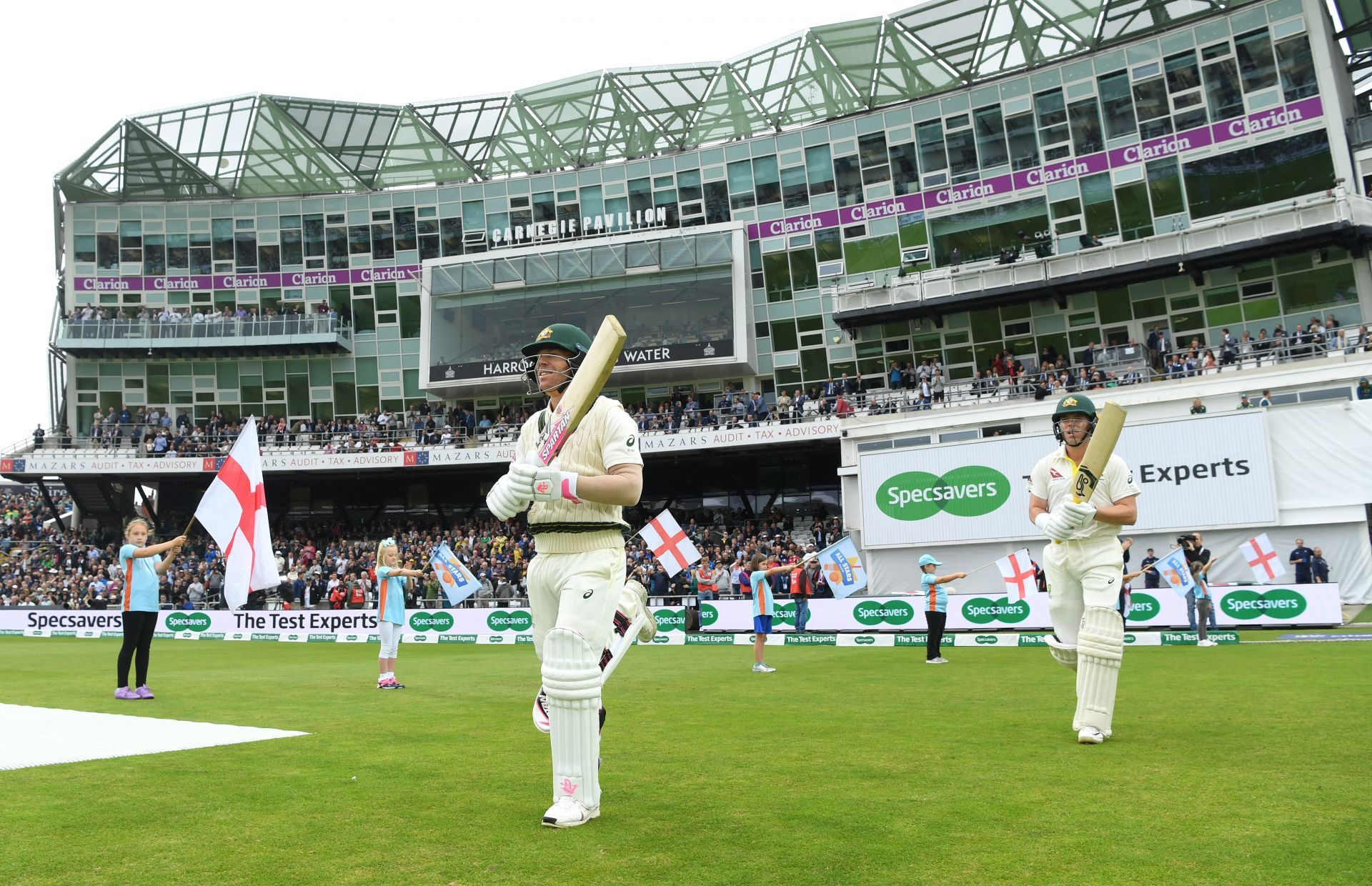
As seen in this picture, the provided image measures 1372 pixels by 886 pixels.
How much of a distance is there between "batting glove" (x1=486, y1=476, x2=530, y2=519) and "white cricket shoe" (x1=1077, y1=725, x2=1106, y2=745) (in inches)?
185

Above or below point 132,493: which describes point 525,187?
above

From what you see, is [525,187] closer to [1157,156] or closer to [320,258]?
[320,258]

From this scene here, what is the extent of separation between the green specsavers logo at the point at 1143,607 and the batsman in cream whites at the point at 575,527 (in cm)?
1874

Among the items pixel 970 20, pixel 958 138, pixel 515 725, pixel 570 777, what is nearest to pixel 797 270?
pixel 958 138

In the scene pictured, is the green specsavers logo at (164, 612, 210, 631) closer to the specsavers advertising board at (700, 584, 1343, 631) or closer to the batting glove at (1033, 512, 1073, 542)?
the specsavers advertising board at (700, 584, 1343, 631)

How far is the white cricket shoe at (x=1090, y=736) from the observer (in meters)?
7.46

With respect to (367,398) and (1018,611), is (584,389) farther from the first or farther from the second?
(367,398)

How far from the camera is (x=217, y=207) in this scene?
52312 millimetres

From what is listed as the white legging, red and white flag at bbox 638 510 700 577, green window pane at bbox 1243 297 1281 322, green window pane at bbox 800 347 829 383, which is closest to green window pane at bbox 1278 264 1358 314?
green window pane at bbox 1243 297 1281 322

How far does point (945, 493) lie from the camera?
32062mm

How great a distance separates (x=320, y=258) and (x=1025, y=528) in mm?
38054

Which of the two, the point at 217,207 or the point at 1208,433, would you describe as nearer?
the point at 1208,433

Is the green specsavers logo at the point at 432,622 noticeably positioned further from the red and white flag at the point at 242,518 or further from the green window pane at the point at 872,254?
the green window pane at the point at 872,254

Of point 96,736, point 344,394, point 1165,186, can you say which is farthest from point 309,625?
point 1165,186
